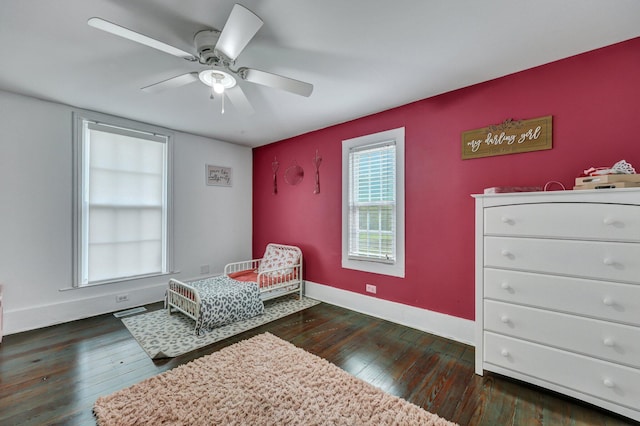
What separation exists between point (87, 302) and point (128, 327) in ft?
2.61

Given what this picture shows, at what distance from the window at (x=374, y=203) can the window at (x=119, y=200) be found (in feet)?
8.82

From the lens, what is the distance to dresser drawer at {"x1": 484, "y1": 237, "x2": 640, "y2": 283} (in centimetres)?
166

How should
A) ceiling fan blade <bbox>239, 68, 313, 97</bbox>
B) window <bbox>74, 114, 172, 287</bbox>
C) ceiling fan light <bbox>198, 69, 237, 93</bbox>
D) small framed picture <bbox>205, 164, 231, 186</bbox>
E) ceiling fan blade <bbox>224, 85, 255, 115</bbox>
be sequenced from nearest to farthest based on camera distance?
1. ceiling fan blade <bbox>239, 68, 313, 97</bbox>
2. ceiling fan light <bbox>198, 69, 237, 93</bbox>
3. ceiling fan blade <bbox>224, 85, 255, 115</bbox>
4. window <bbox>74, 114, 172, 287</bbox>
5. small framed picture <bbox>205, 164, 231, 186</bbox>

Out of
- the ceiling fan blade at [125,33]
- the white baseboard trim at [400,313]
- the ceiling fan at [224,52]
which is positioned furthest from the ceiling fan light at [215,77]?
the white baseboard trim at [400,313]

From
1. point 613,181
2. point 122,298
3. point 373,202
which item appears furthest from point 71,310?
point 613,181

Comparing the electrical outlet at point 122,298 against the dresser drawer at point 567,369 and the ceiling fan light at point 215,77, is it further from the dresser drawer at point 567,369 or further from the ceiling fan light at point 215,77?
the dresser drawer at point 567,369

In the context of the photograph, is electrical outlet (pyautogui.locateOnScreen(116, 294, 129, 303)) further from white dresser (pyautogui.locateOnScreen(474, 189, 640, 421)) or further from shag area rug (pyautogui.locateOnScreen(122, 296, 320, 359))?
white dresser (pyautogui.locateOnScreen(474, 189, 640, 421))

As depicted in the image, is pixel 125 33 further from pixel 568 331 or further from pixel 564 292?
pixel 568 331

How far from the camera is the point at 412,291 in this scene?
307cm

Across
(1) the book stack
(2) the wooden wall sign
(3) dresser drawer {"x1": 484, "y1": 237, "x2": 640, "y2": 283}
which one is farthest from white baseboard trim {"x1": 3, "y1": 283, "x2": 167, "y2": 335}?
(1) the book stack

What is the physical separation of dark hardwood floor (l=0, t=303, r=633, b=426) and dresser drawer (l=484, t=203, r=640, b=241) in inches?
45.5

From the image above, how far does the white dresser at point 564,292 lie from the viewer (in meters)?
1.65

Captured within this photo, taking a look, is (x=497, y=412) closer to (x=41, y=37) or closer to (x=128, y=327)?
(x=128, y=327)

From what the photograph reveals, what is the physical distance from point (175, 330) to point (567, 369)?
11.3 ft
